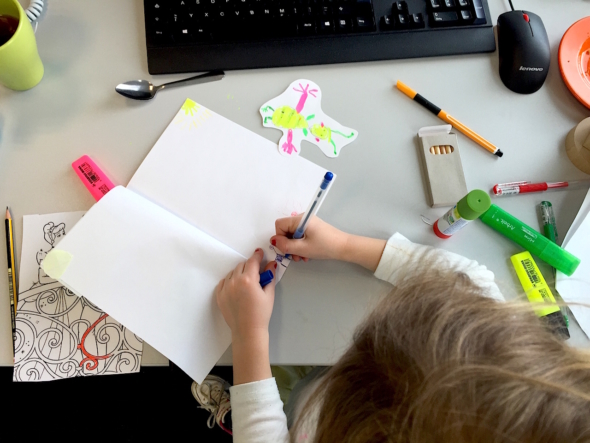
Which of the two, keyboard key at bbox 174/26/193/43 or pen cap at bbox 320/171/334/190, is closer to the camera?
pen cap at bbox 320/171/334/190

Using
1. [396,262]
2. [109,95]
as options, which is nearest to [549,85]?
[396,262]

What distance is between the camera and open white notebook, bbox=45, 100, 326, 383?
467 mm

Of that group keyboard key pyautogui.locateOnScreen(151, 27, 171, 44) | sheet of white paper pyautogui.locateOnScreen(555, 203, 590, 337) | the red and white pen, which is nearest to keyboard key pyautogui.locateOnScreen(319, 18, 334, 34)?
keyboard key pyautogui.locateOnScreen(151, 27, 171, 44)

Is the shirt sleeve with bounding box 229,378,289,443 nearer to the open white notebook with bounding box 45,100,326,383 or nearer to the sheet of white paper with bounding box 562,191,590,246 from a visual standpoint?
the open white notebook with bounding box 45,100,326,383

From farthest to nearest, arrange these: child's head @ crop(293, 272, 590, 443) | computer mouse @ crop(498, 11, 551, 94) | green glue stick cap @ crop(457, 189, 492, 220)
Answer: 1. computer mouse @ crop(498, 11, 551, 94)
2. green glue stick cap @ crop(457, 189, 492, 220)
3. child's head @ crop(293, 272, 590, 443)

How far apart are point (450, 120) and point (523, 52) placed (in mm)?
138

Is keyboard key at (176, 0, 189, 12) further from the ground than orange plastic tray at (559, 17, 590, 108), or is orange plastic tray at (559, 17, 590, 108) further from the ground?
keyboard key at (176, 0, 189, 12)

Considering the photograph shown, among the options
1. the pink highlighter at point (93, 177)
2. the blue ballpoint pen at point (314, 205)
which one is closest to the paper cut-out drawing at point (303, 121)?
the blue ballpoint pen at point (314, 205)

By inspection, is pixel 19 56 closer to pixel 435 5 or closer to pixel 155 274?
pixel 155 274

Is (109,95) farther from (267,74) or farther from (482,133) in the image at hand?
(482,133)

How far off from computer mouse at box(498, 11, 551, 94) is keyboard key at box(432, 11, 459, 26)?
0.07 m

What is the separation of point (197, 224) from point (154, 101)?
0.62ft

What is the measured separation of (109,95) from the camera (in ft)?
1.82

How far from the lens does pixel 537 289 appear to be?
493mm
